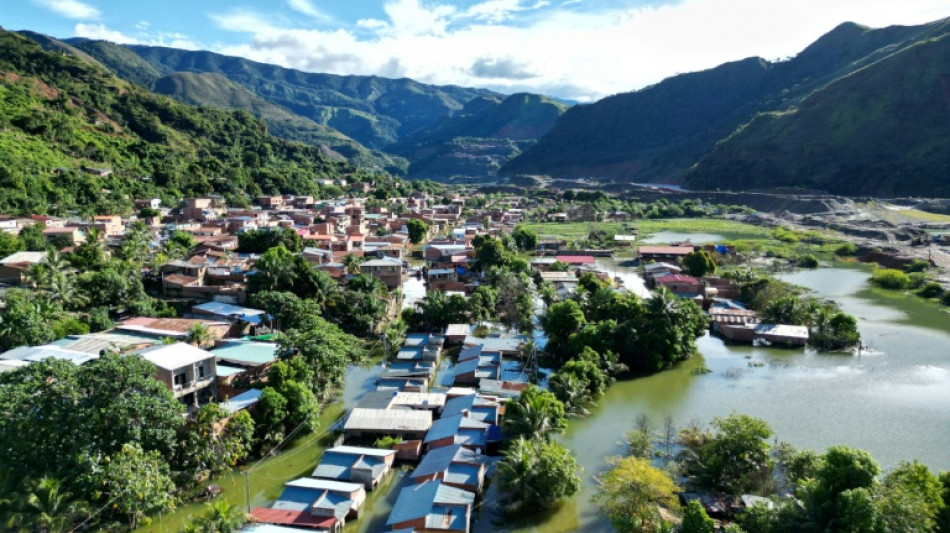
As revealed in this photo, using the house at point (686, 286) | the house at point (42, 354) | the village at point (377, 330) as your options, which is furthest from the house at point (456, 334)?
the house at point (42, 354)

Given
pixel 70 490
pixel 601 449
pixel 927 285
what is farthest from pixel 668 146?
pixel 70 490

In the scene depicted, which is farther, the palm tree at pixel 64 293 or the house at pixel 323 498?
the palm tree at pixel 64 293

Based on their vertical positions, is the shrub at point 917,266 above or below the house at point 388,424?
above

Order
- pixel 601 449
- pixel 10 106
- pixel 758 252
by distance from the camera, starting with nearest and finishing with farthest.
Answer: pixel 601 449 < pixel 758 252 < pixel 10 106

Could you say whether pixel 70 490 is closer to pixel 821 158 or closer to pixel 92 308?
pixel 92 308

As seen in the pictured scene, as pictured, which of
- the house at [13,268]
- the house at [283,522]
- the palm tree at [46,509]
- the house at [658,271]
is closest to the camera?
the palm tree at [46,509]

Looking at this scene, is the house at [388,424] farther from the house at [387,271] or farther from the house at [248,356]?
the house at [387,271]

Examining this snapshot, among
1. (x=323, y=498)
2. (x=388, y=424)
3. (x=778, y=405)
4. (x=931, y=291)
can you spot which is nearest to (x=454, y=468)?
(x=323, y=498)

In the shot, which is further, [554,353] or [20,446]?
[554,353]
